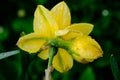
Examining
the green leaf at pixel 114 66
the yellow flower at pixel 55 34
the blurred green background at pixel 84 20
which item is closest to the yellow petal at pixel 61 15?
→ the yellow flower at pixel 55 34

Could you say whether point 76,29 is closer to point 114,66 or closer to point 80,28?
point 80,28

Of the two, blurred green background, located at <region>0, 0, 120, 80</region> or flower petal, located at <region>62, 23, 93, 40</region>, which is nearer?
flower petal, located at <region>62, 23, 93, 40</region>

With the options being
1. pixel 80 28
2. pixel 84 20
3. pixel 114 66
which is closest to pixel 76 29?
pixel 80 28

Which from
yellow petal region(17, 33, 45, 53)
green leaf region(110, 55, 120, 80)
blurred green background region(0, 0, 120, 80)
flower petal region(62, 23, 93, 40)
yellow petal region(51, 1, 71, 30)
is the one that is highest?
yellow petal region(51, 1, 71, 30)

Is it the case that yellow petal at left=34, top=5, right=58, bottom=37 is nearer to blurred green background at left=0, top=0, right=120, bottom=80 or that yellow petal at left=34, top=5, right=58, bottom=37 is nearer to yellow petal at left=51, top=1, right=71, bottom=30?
yellow petal at left=51, top=1, right=71, bottom=30

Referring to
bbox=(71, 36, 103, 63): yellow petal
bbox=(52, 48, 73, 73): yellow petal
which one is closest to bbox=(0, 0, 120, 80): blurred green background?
bbox=(52, 48, 73, 73): yellow petal

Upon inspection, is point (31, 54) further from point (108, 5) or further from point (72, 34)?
point (108, 5)
